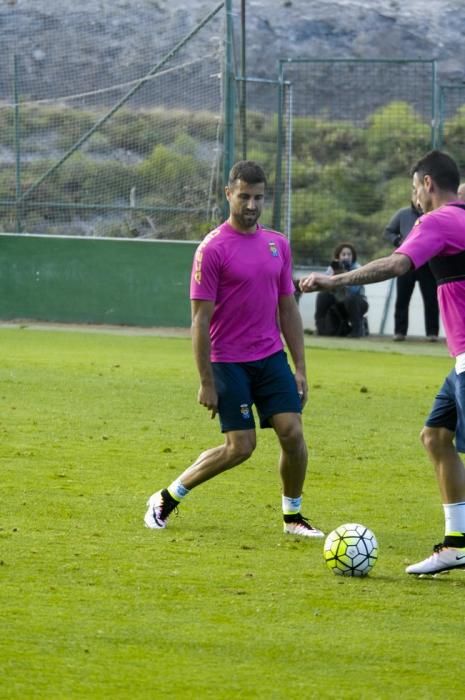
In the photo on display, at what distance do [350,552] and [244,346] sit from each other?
167 centimetres

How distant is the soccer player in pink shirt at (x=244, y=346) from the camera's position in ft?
29.0

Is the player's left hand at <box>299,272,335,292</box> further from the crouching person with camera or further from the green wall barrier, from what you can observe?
the green wall barrier

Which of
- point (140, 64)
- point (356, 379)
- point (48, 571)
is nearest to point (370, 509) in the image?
point (48, 571)

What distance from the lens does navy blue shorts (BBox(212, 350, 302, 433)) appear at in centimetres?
895

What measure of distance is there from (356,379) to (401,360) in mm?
2893

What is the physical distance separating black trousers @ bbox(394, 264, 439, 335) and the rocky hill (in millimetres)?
6817

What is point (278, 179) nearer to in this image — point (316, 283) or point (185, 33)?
point (185, 33)

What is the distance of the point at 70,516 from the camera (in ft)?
30.8

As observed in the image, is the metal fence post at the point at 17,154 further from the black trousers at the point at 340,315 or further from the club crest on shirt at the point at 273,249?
the club crest on shirt at the point at 273,249

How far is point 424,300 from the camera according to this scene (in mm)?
23203

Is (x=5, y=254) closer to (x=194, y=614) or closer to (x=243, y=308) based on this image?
(x=243, y=308)

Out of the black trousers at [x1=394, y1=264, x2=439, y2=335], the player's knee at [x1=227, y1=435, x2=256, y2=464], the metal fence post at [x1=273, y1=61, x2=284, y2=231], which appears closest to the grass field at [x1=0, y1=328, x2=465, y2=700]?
the player's knee at [x1=227, y1=435, x2=256, y2=464]

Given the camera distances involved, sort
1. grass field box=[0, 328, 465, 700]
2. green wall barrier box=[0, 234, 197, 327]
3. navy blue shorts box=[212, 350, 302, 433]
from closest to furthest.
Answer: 1. grass field box=[0, 328, 465, 700]
2. navy blue shorts box=[212, 350, 302, 433]
3. green wall barrier box=[0, 234, 197, 327]

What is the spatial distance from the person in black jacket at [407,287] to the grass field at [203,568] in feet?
24.8
